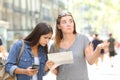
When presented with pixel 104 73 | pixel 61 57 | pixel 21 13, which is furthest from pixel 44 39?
pixel 21 13

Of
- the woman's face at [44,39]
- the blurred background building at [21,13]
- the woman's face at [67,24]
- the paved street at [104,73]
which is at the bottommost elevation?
the paved street at [104,73]

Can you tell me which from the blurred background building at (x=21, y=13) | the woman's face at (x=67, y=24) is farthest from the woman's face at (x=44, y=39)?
the blurred background building at (x=21, y=13)

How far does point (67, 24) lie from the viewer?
4.64 m

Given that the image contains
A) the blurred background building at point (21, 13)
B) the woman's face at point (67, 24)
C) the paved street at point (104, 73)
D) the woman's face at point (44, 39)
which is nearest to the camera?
the woman's face at point (44, 39)

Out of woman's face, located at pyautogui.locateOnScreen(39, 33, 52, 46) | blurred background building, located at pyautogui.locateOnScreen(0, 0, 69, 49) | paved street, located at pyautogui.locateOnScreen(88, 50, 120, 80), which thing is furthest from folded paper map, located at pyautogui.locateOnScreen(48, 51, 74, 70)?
blurred background building, located at pyautogui.locateOnScreen(0, 0, 69, 49)

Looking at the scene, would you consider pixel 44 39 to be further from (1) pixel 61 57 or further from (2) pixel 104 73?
(2) pixel 104 73

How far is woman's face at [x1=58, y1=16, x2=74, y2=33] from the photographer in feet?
15.2

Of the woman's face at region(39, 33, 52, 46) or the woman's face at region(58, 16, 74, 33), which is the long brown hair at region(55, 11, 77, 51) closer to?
the woman's face at region(58, 16, 74, 33)

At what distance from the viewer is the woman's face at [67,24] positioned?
4.64 m

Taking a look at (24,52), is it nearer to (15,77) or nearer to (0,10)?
(15,77)

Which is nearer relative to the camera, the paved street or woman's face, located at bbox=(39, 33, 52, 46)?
woman's face, located at bbox=(39, 33, 52, 46)

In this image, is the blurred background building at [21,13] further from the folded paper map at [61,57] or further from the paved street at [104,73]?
the folded paper map at [61,57]

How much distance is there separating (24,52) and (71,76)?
575 mm

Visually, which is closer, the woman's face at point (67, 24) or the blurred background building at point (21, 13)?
the woman's face at point (67, 24)
